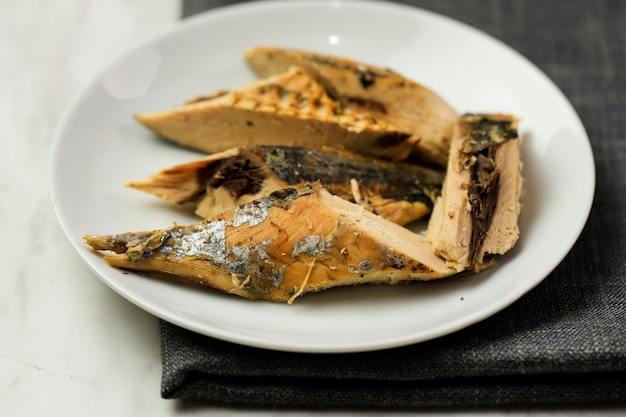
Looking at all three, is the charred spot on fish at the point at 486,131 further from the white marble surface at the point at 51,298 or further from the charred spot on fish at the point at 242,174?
the white marble surface at the point at 51,298

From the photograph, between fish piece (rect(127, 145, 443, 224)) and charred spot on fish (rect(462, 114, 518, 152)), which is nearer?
fish piece (rect(127, 145, 443, 224))

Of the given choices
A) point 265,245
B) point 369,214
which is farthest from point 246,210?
point 369,214

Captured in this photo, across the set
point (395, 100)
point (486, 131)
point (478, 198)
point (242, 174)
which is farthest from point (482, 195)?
point (242, 174)

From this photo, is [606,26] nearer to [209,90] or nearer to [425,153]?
[425,153]

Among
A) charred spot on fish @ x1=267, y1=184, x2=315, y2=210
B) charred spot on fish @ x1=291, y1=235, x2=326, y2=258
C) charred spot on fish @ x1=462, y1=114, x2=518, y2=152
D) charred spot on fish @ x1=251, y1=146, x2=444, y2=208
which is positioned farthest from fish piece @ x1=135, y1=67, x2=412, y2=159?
charred spot on fish @ x1=291, y1=235, x2=326, y2=258

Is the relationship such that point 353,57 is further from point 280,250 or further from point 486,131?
point 280,250

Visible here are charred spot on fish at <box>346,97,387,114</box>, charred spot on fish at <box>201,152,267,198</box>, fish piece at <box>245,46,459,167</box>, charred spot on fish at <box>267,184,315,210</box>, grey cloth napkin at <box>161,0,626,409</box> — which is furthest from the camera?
charred spot on fish at <box>346,97,387,114</box>

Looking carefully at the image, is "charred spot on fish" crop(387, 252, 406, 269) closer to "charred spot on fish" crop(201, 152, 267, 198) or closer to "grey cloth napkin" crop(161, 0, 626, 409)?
"grey cloth napkin" crop(161, 0, 626, 409)

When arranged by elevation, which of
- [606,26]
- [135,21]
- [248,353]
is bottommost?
[248,353]
